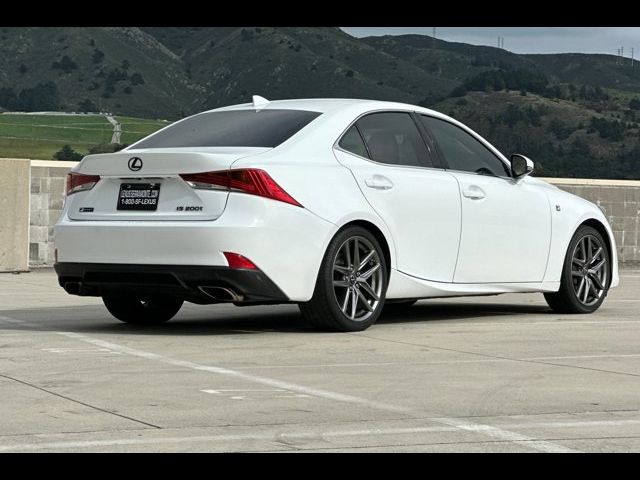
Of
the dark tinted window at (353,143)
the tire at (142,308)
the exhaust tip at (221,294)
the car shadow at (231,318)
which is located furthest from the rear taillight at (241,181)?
the tire at (142,308)

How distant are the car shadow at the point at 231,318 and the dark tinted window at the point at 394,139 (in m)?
1.27

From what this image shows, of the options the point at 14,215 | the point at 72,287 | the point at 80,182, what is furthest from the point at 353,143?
the point at 14,215

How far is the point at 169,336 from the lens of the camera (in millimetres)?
9938

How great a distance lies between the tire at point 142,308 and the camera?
10.8 meters

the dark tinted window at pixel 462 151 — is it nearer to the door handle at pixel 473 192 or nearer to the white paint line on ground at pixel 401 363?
the door handle at pixel 473 192

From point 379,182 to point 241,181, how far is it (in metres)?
1.26

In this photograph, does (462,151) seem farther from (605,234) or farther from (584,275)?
(605,234)

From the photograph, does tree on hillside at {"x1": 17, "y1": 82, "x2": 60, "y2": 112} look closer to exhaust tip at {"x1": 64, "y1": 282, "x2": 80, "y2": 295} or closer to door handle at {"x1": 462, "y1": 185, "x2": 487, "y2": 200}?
door handle at {"x1": 462, "y1": 185, "x2": 487, "y2": 200}

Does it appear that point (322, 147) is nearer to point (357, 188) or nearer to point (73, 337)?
point (357, 188)

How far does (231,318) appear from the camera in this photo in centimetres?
1155

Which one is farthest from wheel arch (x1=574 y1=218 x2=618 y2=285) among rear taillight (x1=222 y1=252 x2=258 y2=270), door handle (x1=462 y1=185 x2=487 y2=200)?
rear taillight (x1=222 y1=252 x2=258 y2=270)

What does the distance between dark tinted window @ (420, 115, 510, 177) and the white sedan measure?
0.01 metres
